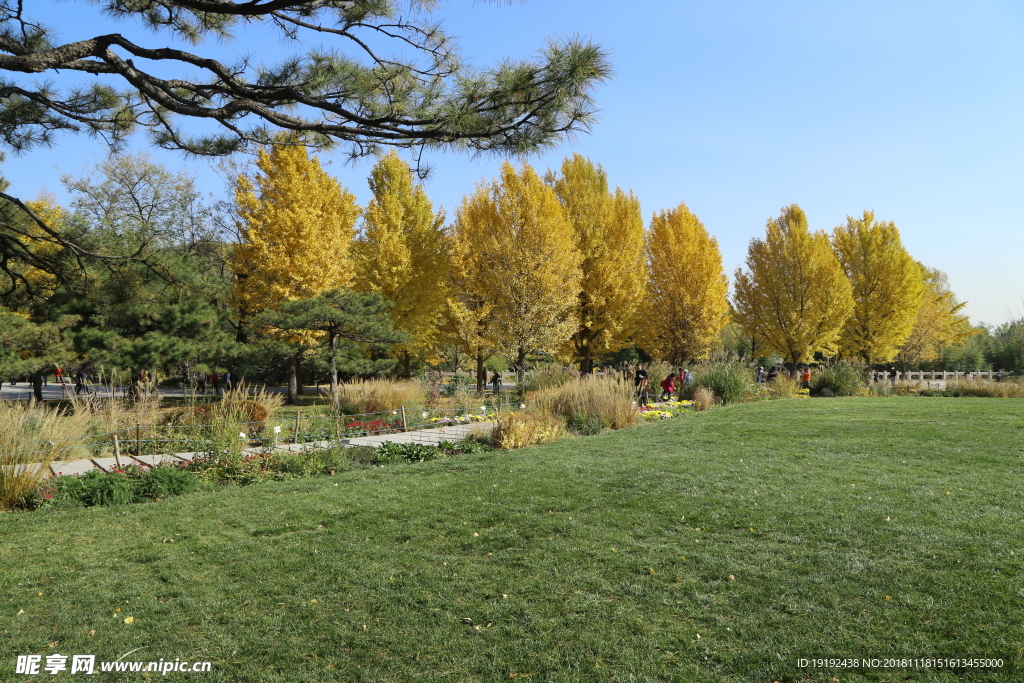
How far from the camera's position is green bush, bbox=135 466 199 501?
25.5 ft

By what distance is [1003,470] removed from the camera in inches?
294

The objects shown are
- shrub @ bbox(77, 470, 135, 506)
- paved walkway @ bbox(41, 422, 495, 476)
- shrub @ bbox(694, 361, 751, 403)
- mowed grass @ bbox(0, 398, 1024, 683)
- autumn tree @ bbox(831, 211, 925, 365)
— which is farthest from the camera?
autumn tree @ bbox(831, 211, 925, 365)

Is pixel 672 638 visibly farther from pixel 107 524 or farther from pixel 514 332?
pixel 514 332

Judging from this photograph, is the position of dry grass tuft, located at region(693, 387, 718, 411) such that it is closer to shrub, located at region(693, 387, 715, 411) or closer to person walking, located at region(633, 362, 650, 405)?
shrub, located at region(693, 387, 715, 411)

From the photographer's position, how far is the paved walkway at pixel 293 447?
29.0ft

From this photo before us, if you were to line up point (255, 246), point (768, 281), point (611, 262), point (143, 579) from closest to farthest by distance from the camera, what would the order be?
point (143, 579)
point (255, 246)
point (611, 262)
point (768, 281)

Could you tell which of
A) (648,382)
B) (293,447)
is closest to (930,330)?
(648,382)

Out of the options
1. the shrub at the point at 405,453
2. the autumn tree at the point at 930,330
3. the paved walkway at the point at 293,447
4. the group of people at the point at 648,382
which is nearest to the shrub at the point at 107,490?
the paved walkway at the point at 293,447

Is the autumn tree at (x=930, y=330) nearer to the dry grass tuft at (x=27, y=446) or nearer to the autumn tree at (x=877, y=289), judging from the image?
the autumn tree at (x=877, y=289)

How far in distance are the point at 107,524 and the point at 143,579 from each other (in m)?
2.14

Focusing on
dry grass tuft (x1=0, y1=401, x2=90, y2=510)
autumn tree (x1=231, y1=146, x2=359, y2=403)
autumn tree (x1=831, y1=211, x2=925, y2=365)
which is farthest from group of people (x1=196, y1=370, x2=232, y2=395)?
autumn tree (x1=831, y1=211, x2=925, y2=365)

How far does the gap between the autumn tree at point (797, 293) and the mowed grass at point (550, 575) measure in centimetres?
1848

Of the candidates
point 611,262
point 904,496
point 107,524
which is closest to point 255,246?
point 611,262

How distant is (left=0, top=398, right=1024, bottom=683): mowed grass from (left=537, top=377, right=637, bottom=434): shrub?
426 centimetres
